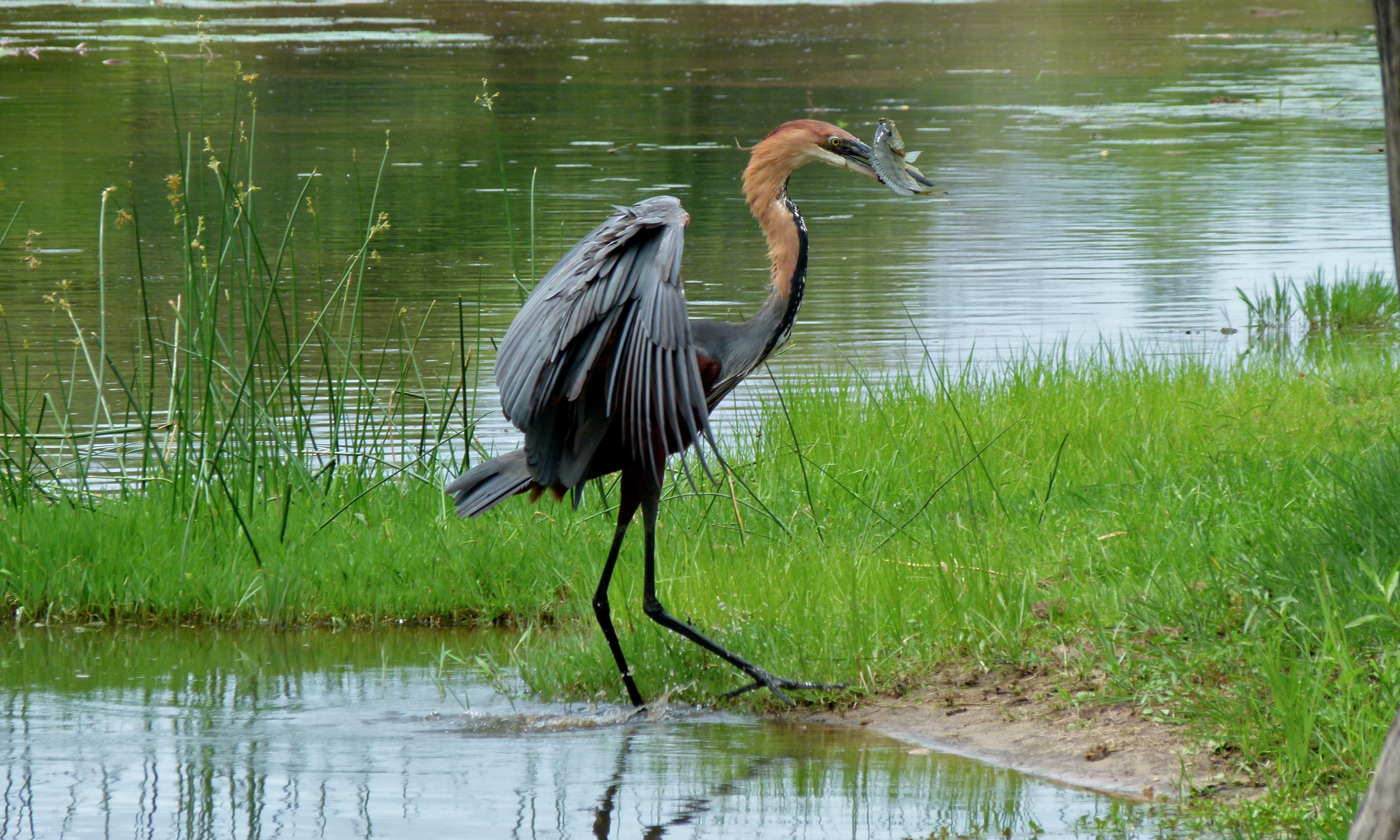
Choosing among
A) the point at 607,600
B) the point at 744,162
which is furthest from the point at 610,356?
the point at 744,162

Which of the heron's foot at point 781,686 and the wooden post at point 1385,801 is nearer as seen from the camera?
the wooden post at point 1385,801

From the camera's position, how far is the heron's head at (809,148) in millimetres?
5090

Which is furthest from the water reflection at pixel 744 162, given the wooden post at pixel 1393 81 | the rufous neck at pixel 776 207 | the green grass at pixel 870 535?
the wooden post at pixel 1393 81

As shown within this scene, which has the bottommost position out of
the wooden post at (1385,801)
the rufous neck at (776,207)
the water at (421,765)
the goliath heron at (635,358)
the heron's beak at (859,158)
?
the water at (421,765)

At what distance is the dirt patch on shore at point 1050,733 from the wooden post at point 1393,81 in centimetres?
137

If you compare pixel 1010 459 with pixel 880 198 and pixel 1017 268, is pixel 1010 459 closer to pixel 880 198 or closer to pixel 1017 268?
pixel 1017 268

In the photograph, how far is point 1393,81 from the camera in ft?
9.50

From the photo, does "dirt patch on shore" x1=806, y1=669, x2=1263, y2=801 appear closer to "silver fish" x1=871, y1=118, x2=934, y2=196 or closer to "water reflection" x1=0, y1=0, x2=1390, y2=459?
"silver fish" x1=871, y1=118, x2=934, y2=196

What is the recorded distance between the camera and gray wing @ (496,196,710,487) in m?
4.09

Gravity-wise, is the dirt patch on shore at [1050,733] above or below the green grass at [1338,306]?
below

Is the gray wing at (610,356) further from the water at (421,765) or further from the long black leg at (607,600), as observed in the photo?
the water at (421,765)

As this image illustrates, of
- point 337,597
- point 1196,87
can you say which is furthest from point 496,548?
point 1196,87

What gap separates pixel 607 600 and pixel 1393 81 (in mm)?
2693

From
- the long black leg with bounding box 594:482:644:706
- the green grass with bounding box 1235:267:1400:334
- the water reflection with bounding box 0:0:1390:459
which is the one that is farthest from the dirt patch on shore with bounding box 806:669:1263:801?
the green grass with bounding box 1235:267:1400:334
